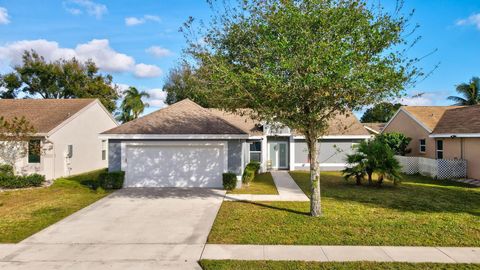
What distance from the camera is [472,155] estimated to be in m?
18.2

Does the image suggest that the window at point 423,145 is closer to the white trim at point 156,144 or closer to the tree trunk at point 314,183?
the white trim at point 156,144

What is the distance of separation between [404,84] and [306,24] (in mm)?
3248

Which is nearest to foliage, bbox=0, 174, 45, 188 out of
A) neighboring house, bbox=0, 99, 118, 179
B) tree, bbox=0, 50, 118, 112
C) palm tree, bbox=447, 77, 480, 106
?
neighboring house, bbox=0, 99, 118, 179

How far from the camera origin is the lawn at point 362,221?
7848 millimetres

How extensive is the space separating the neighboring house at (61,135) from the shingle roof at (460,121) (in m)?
23.1

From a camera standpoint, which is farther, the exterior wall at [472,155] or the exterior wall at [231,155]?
the exterior wall at [472,155]

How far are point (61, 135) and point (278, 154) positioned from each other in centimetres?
1421

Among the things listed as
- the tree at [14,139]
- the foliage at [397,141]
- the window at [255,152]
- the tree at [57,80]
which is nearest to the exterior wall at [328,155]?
the window at [255,152]

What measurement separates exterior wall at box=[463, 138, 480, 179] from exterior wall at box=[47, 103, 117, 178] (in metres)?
22.8

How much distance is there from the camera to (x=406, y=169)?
21859 mm

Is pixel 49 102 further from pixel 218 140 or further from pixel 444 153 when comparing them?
pixel 444 153

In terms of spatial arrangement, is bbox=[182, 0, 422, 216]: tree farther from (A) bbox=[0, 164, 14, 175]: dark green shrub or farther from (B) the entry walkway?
(A) bbox=[0, 164, 14, 175]: dark green shrub

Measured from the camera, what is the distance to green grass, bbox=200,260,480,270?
6.19 meters

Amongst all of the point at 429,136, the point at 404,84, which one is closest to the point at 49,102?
the point at 404,84
